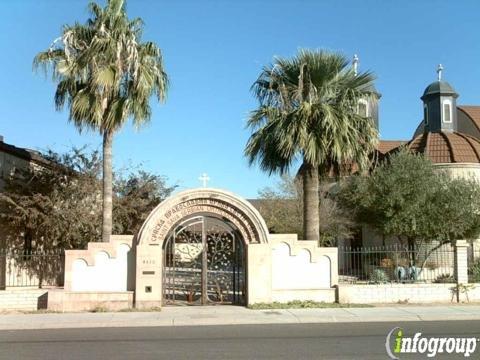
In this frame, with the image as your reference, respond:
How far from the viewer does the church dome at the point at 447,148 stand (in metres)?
27.8

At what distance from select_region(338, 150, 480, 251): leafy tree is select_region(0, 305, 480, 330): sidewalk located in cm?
500

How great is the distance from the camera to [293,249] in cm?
1731

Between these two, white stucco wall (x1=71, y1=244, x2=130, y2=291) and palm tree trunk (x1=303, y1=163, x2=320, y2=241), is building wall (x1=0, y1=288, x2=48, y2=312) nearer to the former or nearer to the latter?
white stucco wall (x1=71, y1=244, x2=130, y2=291)

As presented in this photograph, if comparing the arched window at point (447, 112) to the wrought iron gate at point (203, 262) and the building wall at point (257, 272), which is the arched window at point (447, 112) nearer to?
the building wall at point (257, 272)

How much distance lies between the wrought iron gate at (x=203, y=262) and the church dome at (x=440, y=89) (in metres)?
21.1

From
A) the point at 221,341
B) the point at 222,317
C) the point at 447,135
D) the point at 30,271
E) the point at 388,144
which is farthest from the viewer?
the point at 388,144

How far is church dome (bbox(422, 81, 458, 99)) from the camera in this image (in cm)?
3381

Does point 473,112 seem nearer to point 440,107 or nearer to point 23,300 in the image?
point 440,107

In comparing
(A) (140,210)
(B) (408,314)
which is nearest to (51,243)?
(A) (140,210)

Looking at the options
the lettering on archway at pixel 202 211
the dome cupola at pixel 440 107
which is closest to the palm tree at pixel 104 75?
the lettering on archway at pixel 202 211

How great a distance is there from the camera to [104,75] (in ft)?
56.6

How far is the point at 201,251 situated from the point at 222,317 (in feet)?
9.11

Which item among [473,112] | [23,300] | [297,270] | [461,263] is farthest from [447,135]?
[23,300]

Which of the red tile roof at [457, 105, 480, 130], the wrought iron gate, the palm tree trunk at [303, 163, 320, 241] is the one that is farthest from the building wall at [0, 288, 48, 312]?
the red tile roof at [457, 105, 480, 130]
